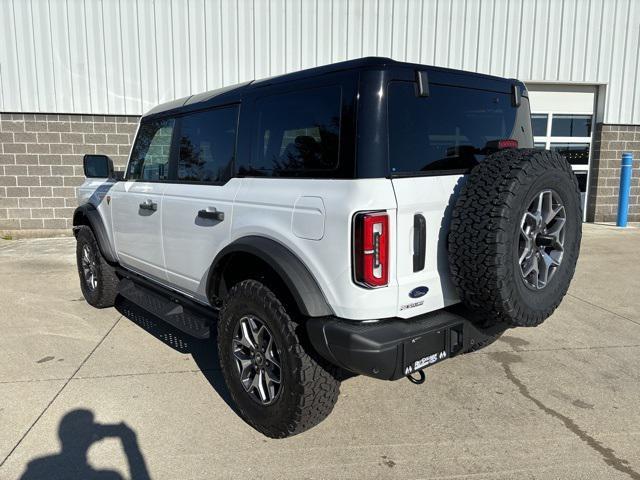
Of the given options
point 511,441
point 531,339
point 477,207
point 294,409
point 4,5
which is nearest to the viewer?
point 477,207

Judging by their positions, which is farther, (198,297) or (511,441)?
(198,297)

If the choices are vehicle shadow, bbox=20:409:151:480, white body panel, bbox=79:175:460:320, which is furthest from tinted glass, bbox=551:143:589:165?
vehicle shadow, bbox=20:409:151:480

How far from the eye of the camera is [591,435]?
9.08 ft

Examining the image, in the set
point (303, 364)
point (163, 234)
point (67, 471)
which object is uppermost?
point (163, 234)

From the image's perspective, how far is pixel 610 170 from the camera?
11172 mm

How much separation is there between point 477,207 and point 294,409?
1.36 metres

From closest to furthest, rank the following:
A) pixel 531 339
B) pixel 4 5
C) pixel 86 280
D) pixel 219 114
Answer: pixel 219 114
pixel 531 339
pixel 86 280
pixel 4 5

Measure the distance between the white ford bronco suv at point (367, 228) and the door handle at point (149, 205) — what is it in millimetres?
649

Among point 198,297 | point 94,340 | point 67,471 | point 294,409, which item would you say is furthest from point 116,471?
point 94,340

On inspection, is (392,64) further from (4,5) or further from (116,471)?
(4,5)

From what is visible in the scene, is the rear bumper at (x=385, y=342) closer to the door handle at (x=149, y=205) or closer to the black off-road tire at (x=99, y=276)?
the door handle at (x=149, y=205)

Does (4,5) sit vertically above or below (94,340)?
above

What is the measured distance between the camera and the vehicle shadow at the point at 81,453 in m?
2.45

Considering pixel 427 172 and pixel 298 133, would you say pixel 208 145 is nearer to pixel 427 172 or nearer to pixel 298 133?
pixel 298 133
